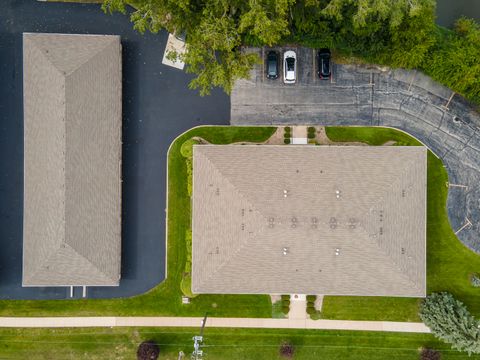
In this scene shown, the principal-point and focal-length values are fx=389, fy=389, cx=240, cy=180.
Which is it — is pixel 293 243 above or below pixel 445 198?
below

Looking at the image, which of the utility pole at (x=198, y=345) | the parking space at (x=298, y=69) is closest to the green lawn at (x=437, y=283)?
the parking space at (x=298, y=69)

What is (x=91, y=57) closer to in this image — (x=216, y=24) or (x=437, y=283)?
(x=216, y=24)

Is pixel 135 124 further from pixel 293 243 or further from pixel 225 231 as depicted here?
pixel 293 243

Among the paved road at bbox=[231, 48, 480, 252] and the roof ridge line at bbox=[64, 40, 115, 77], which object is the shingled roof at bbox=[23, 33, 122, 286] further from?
the paved road at bbox=[231, 48, 480, 252]

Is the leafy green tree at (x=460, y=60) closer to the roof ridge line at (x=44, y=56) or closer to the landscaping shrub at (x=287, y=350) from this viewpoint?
the landscaping shrub at (x=287, y=350)

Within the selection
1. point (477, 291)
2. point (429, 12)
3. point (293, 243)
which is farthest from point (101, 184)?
point (477, 291)
